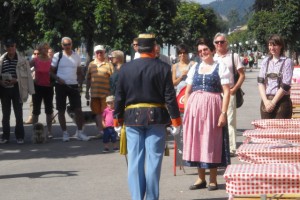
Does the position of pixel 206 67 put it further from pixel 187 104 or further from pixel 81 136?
pixel 81 136

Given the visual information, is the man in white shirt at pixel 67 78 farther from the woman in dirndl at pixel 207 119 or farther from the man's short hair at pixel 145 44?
the man's short hair at pixel 145 44

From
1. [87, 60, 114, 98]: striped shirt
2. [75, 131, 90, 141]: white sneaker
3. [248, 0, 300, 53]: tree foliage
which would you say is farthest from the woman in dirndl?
[248, 0, 300, 53]: tree foliage

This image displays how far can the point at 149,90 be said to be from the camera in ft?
26.2

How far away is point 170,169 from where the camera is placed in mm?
11195

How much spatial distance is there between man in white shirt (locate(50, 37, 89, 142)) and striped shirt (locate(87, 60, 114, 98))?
0.36 meters

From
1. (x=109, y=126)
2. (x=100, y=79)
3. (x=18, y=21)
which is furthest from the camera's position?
(x=18, y=21)

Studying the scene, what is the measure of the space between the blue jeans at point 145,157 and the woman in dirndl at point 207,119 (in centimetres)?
111

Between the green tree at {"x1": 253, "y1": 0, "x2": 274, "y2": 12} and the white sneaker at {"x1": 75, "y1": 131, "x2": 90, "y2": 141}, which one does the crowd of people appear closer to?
the white sneaker at {"x1": 75, "y1": 131, "x2": 90, "y2": 141}

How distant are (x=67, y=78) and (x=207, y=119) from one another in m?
6.20

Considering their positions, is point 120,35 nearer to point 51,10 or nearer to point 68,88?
point 51,10

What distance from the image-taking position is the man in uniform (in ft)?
26.2

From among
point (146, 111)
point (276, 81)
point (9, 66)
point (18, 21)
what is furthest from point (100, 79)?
point (18, 21)

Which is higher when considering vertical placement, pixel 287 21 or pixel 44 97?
pixel 287 21

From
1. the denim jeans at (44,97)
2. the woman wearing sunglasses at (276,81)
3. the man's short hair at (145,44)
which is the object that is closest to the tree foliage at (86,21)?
the denim jeans at (44,97)
